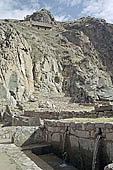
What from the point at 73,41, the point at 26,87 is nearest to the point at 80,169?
the point at 26,87

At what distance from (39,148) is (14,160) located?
1791mm

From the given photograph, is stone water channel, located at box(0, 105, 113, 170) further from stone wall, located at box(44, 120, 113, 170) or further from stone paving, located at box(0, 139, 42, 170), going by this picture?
stone paving, located at box(0, 139, 42, 170)

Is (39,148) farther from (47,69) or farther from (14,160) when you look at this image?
(47,69)

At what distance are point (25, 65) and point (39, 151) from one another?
24.7 m

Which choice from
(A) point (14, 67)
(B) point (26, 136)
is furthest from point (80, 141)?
(A) point (14, 67)

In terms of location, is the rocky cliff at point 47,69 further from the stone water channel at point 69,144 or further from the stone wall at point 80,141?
the stone wall at point 80,141

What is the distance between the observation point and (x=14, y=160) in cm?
574

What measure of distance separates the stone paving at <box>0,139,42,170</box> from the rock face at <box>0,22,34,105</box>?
16.5 metres

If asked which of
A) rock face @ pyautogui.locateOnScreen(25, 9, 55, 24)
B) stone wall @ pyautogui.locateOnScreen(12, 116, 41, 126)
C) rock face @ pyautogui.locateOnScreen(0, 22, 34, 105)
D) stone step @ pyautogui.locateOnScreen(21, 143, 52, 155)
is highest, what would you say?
rock face @ pyautogui.locateOnScreen(25, 9, 55, 24)

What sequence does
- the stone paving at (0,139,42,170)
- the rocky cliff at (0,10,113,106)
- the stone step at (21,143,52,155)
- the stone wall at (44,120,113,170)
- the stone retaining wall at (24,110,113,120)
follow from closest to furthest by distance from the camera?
the stone paving at (0,139,42,170), the stone wall at (44,120,113,170), the stone step at (21,143,52,155), the stone retaining wall at (24,110,113,120), the rocky cliff at (0,10,113,106)

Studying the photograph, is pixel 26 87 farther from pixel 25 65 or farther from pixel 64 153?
pixel 64 153

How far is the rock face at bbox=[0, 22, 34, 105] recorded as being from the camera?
2548 cm

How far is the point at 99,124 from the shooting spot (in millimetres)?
5723

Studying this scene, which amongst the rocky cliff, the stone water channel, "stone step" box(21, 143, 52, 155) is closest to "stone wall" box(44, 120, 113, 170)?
the stone water channel
